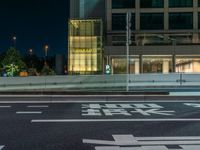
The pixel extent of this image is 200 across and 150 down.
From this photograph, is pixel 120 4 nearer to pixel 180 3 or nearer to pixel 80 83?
pixel 180 3

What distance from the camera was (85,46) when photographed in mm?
78625

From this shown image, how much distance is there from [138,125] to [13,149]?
175 inches

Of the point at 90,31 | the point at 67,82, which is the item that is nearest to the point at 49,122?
the point at 67,82

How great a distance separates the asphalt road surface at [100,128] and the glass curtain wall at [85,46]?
199ft

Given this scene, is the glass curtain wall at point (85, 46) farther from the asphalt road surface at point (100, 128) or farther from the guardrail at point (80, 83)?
the asphalt road surface at point (100, 128)

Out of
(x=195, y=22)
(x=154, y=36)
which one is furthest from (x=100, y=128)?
(x=195, y=22)

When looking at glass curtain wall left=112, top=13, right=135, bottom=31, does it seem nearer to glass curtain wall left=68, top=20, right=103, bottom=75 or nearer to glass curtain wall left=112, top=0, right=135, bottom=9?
glass curtain wall left=112, top=0, right=135, bottom=9

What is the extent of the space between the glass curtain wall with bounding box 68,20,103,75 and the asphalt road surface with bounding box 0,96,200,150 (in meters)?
60.5

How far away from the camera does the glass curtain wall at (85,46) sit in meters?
77.8

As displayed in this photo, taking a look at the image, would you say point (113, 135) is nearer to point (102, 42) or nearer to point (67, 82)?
point (67, 82)

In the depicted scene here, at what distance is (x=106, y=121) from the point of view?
13125mm

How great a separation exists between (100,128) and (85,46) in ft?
221

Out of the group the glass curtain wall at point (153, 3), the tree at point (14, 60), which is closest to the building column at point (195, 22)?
the glass curtain wall at point (153, 3)

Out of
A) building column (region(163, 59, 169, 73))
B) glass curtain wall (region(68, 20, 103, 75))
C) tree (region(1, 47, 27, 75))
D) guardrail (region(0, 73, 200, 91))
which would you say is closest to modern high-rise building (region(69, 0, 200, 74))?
building column (region(163, 59, 169, 73))
